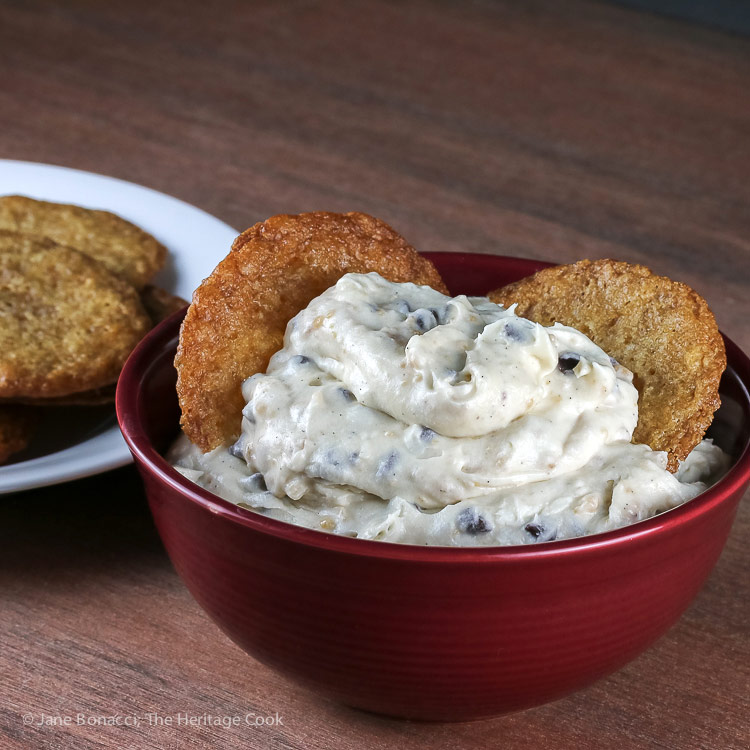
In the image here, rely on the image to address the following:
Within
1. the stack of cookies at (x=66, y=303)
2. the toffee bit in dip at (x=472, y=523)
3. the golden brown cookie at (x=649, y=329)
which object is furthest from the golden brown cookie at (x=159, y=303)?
the toffee bit in dip at (x=472, y=523)

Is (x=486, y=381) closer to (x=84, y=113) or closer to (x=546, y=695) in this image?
(x=546, y=695)

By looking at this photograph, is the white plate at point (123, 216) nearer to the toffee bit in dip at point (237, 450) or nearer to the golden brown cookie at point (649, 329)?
the toffee bit in dip at point (237, 450)

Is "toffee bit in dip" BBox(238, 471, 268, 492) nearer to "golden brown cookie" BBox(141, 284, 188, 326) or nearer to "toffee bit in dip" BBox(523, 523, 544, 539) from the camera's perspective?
"toffee bit in dip" BBox(523, 523, 544, 539)

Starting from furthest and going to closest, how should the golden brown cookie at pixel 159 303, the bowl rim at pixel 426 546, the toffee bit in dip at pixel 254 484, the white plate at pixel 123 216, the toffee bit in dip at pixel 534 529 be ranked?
1. the golden brown cookie at pixel 159 303
2. the white plate at pixel 123 216
3. the toffee bit in dip at pixel 254 484
4. the toffee bit in dip at pixel 534 529
5. the bowl rim at pixel 426 546

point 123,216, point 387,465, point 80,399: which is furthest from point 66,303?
point 387,465

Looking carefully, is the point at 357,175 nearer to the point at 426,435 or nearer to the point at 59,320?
the point at 59,320

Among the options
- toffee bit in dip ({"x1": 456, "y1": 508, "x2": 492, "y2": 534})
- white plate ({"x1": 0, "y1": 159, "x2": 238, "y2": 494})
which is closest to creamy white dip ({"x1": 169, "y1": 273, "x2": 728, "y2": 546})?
toffee bit in dip ({"x1": 456, "y1": 508, "x2": 492, "y2": 534})

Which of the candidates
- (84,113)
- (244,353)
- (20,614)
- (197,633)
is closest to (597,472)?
(244,353)
